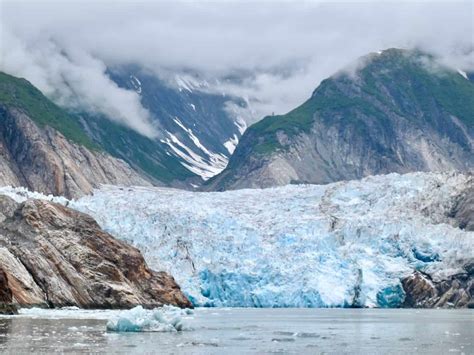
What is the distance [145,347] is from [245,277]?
167 ft

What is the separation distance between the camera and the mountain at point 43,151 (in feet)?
545

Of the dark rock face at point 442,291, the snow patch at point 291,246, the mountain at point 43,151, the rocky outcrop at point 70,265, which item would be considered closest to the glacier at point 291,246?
the snow patch at point 291,246

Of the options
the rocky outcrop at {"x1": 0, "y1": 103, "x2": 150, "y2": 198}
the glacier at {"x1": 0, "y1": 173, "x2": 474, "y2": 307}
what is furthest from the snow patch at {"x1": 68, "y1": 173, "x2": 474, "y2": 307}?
the rocky outcrop at {"x1": 0, "y1": 103, "x2": 150, "y2": 198}

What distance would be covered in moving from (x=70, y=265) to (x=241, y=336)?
1024 inches

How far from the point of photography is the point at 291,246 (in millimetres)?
94938

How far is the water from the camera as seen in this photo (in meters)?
40.7

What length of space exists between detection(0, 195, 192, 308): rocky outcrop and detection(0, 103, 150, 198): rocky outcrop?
82005 mm

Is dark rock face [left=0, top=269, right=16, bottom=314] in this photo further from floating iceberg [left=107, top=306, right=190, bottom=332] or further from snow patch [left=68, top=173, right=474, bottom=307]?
snow patch [left=68, top=173, right=474, bottom=307]

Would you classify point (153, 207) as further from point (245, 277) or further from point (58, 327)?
point (58, 327)

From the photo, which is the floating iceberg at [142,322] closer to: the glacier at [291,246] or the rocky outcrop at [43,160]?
the glacier at [291,246]

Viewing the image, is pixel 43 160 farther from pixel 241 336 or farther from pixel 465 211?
pixel 241 336

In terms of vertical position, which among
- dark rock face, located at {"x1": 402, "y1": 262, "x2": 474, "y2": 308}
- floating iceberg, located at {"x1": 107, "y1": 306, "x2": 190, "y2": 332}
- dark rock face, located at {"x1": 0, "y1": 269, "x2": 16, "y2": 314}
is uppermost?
dark rock face, located at {"x1": 0, "y1": 269, "x2": 16, "y2": 314}

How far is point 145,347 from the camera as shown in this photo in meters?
41.0

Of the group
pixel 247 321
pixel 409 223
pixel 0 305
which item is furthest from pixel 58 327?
pixel 409 223
